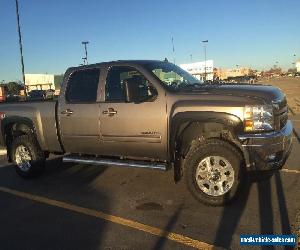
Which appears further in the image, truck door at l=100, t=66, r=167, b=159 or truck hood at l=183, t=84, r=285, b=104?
truck door at l=100, t=66, r=167, b=159

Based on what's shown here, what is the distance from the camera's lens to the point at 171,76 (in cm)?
664

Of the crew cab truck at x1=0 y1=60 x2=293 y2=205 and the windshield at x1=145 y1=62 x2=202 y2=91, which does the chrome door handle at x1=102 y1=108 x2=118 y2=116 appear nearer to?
the crew cab truck at x1=0 y1=60 x2=293 y2=205

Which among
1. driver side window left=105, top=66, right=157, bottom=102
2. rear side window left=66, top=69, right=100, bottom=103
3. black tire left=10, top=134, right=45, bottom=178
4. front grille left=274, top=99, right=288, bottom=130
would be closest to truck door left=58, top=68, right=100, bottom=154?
rear side window left=66, top=69, right=100, bottom=103

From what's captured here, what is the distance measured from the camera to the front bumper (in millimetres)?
5207

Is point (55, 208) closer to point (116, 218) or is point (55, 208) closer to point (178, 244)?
point (116, 218)

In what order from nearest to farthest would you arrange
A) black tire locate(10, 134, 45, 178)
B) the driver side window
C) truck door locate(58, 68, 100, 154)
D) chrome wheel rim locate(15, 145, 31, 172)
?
the driver side window → truck door locate(58, 68, 100, 154) → black tire locate(10, 134, 45, 178) → chrome wheel rim locate(15, 145, 31, 172)

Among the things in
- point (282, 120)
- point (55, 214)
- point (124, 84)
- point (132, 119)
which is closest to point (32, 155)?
point (55, 214)

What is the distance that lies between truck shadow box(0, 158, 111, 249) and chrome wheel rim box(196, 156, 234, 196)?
1.35 meters

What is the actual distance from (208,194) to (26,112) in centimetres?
380

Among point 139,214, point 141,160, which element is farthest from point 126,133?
point 139,214

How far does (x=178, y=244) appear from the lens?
439 centimetres

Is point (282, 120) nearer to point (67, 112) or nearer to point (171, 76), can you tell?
point (171, 76)

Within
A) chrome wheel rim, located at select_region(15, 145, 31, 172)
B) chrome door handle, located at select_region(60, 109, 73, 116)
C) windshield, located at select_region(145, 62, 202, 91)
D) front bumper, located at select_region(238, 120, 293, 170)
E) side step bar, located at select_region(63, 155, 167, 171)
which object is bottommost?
chrome wheel rim, located at select_region(15, 145, 31, 172)

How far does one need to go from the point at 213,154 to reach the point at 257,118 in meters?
0.74
